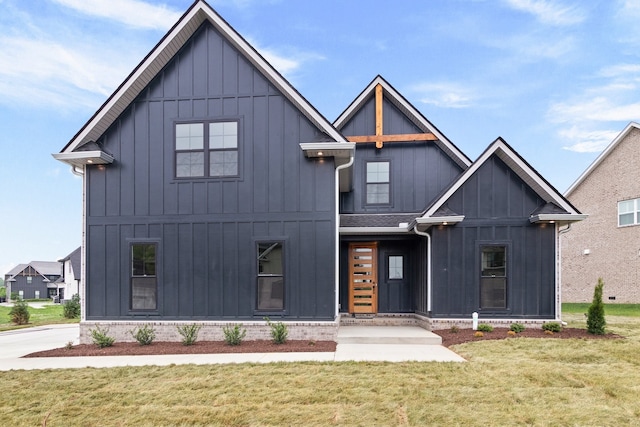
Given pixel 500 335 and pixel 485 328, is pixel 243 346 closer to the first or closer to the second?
pixel 485 328

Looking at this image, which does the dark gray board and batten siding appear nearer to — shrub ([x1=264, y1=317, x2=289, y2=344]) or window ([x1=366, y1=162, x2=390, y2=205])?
shrub ([x1=264, y1=317, x2=289, y2=344])

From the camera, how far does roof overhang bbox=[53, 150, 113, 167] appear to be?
9.65 metres

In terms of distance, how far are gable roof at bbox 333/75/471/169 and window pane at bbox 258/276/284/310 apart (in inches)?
230

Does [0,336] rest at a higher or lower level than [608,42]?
lower

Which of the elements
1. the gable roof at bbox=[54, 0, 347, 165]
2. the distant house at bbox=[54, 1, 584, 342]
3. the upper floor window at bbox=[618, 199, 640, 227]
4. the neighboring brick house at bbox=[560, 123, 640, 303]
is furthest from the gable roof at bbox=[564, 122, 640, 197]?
the gable roof at bbox=[54, 0, 347, 165]

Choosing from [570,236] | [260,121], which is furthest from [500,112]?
[260,121]

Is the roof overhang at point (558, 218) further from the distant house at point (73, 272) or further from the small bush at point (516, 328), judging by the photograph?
the distant house at point (73, 272)

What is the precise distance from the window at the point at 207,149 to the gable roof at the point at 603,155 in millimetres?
19431

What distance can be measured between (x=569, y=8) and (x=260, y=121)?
1290cm

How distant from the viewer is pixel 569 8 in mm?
14844

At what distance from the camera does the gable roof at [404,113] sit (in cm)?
1261

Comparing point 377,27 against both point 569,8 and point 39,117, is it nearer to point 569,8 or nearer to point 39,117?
point 569,8

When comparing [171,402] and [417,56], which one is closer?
[171,402]

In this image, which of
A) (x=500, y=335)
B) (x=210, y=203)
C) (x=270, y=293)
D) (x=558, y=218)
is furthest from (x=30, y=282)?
(x=558, y=218)
